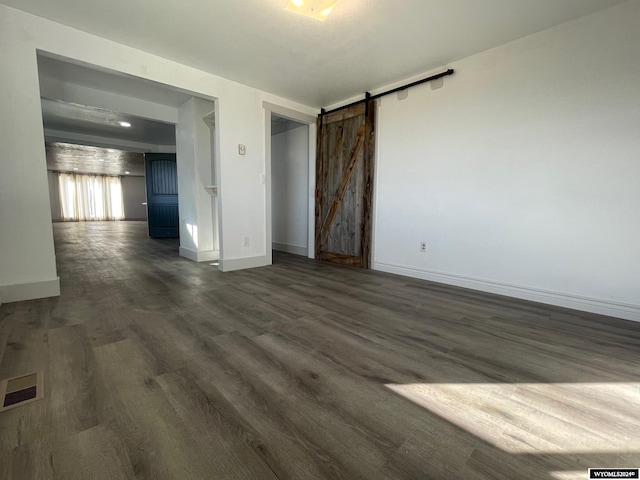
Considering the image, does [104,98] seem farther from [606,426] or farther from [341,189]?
[606,426]

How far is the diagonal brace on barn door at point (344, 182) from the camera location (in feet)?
12.4

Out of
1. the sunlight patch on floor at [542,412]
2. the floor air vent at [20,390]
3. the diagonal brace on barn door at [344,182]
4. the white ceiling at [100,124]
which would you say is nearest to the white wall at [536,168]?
the diagonal brace on barn door at [344,182]

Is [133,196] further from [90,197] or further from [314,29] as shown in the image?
[314,29]

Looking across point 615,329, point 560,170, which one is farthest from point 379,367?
point 560,170

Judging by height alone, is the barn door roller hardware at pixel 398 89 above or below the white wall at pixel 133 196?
above

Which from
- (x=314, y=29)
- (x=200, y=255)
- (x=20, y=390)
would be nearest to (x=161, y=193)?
(x=200, y=255)

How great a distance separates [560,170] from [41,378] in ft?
12.4

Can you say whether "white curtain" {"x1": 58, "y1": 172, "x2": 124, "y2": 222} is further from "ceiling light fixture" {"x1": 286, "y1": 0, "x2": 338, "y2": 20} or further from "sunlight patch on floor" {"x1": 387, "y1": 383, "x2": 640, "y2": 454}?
"sunlight patch on floor" {"x1": 387, "y1": 383, "x2": 640, "y2": 454}

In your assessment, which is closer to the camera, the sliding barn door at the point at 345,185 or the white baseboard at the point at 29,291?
the white baseboard at the point at 29,291

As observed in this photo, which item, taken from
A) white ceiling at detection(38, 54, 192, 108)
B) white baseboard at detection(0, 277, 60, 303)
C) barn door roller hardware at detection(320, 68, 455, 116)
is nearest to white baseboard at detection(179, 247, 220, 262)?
white baseboard at detection(0, 277, 60, 303)

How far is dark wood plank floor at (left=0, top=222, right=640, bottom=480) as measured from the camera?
884mm

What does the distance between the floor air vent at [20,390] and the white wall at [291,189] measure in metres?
3.82

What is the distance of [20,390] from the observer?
120 cm

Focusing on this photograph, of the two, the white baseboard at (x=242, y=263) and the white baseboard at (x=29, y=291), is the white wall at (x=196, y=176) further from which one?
the white baseboard at (x=29, y=291)
